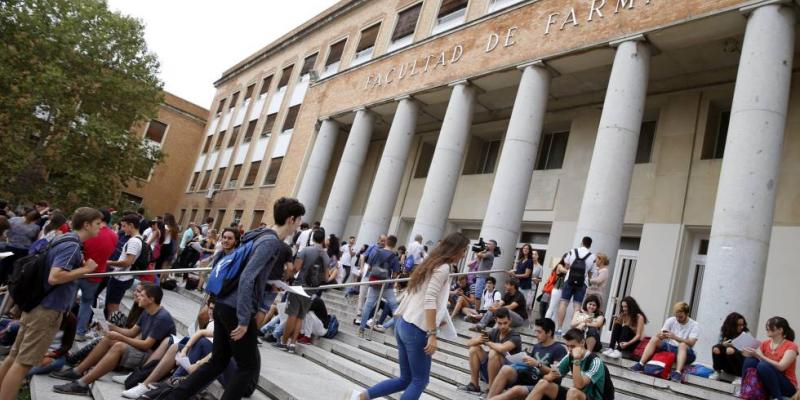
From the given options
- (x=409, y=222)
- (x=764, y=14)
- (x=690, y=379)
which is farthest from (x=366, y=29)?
(x=690, y=379)

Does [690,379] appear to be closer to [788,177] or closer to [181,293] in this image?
[788,177]

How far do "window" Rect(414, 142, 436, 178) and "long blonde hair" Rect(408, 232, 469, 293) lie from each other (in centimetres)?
1692

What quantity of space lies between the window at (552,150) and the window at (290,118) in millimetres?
12334

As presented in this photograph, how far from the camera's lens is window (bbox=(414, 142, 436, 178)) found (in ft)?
70.3

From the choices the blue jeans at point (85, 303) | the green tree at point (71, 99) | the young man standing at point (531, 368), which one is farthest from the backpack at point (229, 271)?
the green tree at point (71, 99)

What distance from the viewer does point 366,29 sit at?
22.7m

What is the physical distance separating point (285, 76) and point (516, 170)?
736 inches

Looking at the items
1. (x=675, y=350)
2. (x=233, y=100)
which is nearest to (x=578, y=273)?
(x=675, y=350)

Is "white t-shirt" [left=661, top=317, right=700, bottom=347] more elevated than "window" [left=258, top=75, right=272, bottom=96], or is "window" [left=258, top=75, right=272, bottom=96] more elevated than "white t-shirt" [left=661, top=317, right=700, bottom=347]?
"window" [left=258, top=75, right=272, bottom=96]

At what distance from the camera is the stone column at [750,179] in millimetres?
7988

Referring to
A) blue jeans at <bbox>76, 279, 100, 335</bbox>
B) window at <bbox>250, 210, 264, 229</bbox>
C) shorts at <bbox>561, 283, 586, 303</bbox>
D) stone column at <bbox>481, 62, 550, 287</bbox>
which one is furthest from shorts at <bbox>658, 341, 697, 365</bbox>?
window at <bbox>250, 210, 264, 229</bbox>

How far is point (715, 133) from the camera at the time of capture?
13367 mm

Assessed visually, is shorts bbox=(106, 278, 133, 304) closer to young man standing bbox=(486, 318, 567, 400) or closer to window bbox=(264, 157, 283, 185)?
young man standing bbox=(486, 318, 567, 400)

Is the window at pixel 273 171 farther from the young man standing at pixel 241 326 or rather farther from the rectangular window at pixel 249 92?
the young man standing at pixel 241 326
